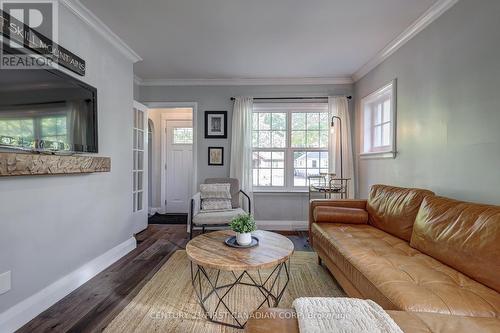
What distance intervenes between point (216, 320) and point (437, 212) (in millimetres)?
1778

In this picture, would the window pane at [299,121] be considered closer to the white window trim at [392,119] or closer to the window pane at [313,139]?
the window pane at [313,139]

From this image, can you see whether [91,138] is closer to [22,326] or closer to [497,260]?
[22,326]

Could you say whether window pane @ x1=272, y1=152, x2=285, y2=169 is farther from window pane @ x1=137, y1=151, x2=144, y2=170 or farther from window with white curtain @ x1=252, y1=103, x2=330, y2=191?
window pane @ x1=137, y1=151, x2=144, y2=170

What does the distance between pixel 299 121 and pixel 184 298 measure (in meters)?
3.19

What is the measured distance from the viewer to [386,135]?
3.33 meters

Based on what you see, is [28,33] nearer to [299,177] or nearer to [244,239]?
[244,239]

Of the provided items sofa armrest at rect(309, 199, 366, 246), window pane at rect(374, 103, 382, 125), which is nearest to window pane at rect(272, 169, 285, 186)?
sofa armrest at rect(309, 199, 366, 246)

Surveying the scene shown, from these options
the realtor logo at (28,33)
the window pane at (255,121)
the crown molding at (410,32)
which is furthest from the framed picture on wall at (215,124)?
the realtor logo at (28,33)

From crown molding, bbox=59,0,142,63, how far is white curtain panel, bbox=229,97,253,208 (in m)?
1.62

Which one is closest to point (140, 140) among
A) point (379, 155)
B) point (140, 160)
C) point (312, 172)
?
point (140, 160)

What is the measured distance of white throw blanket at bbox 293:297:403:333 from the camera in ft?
3.06

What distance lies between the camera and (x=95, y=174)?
2.58 metres

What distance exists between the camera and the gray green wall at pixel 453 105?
5.94 ft

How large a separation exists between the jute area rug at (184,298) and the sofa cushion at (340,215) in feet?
1.77
